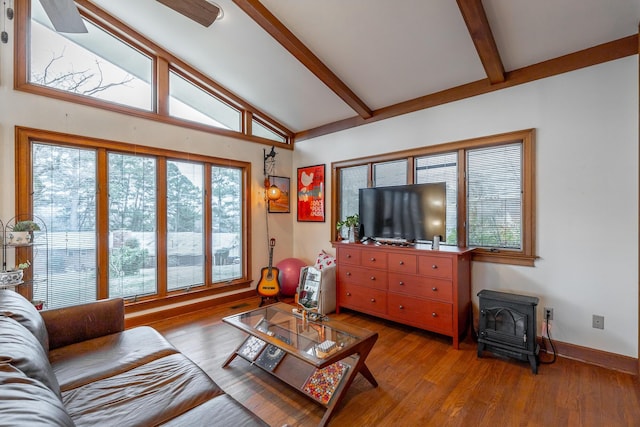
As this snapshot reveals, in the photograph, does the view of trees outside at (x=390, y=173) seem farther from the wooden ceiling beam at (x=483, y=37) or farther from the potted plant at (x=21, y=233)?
the potted plant at (x=21, y=233)

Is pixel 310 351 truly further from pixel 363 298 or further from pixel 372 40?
pixel 372 40

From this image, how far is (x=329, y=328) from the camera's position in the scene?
2242mm

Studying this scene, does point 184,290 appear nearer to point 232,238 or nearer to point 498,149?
point 232,238

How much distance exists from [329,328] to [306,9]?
2.81 meters

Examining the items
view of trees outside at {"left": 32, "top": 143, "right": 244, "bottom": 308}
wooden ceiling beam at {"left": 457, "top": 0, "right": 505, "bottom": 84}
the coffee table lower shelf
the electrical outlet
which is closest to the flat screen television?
wooden ceiling beam at {"left": 457, "top": 0, "right": 505, "bottom": 84}

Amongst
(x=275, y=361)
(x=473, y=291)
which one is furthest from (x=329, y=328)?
(x=473, y=291)

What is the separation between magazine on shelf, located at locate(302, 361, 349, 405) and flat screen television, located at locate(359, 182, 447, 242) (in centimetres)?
169

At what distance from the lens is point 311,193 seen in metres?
4.79

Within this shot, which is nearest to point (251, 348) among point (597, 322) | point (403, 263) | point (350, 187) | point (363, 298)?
point (363, 298)

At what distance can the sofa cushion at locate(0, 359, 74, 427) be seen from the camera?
689 mm

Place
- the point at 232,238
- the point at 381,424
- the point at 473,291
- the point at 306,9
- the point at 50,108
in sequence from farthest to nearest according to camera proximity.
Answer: the point at 232,238 → the point at 473,291 → the point at 50,108 → the point at 306,9 → the point at 381,424

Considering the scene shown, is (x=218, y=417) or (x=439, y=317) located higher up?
(x=218, y=417)

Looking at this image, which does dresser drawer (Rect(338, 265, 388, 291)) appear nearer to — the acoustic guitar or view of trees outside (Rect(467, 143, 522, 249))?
the acoustic guitar

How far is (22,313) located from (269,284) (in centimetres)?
275
